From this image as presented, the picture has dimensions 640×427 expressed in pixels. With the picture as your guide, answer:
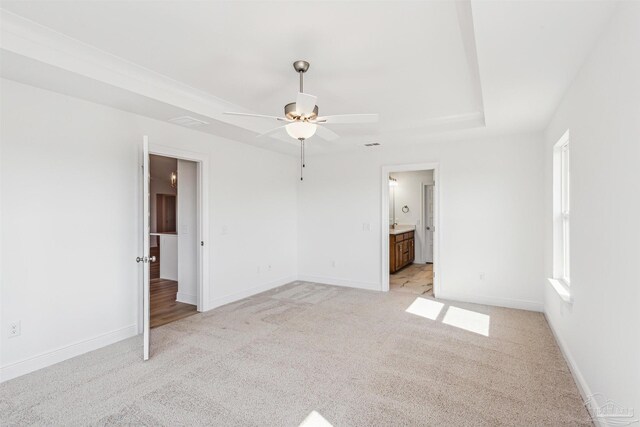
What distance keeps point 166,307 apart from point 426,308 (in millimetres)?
3536

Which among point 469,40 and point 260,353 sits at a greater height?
point 469,40

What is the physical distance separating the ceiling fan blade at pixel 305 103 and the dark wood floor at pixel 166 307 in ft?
9.83

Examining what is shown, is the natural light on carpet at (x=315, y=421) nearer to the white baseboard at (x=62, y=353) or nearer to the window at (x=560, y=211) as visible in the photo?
the white baseboard at (x=62, y=353)

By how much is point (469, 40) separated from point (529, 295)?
11.6ft

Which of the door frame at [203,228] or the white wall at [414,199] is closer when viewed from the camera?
the door frame at [203,228]

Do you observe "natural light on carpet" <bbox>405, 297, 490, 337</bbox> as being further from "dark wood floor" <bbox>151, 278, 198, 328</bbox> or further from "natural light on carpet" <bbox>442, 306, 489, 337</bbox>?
"dark wood floor" <bbox>151, 278, 198, 328</bbox>

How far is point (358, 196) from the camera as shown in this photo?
557cm

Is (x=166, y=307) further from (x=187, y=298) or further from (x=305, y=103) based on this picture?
(x=305, y=103)

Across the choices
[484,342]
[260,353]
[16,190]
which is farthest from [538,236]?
[16,190]

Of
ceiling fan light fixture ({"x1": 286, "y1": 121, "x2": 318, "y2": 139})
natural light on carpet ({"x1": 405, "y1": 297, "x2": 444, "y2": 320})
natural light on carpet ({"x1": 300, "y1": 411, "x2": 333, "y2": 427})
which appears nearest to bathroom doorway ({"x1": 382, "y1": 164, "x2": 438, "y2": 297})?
natural light on carpet ({"x1": 405, "y1": 297, "x2": 444, "y2": 320})

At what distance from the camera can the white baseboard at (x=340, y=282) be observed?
544 cm

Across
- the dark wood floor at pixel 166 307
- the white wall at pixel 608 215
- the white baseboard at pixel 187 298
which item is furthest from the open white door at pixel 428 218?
the dark wood floor at pixel 166 307

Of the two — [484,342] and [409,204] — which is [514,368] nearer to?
[484,342]

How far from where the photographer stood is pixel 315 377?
2590 mm
